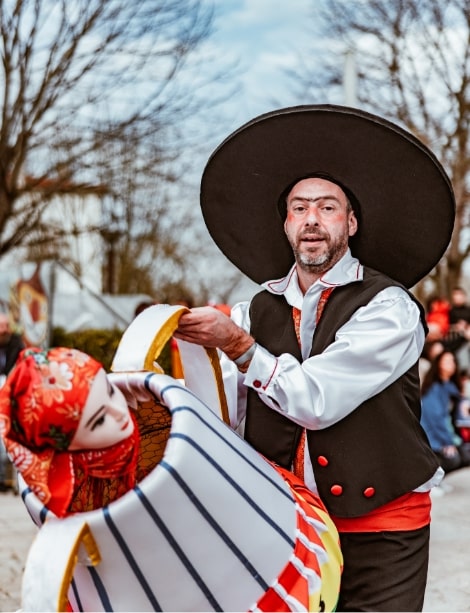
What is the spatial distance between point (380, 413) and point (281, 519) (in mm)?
457

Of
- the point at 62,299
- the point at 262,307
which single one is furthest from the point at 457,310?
the point at 262,307

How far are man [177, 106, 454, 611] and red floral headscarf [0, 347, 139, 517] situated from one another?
1.41ft

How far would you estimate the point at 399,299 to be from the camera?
2.09 metres

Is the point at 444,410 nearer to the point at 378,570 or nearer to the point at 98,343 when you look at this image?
the point at 98,343

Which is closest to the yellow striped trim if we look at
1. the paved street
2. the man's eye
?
the man's eye

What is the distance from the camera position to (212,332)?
192cm

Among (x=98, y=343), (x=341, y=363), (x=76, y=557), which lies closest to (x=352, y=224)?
(x=341, y=363)

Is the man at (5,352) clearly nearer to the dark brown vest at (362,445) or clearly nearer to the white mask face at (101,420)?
the dark brown vest at (362,445)

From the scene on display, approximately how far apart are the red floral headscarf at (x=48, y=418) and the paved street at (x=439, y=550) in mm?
2475

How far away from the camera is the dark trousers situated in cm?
207

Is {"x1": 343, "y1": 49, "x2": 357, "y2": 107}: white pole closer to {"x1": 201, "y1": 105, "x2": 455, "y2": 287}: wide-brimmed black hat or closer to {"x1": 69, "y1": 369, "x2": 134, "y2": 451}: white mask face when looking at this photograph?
{"x1": 201, "y1": 105, "x2": 455, "y2": 287}: wide-brimmed black hat

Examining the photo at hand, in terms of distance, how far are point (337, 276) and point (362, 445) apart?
0.43m

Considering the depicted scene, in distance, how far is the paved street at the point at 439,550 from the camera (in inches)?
157

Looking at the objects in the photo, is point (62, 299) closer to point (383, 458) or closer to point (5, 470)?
point (5, 470)
